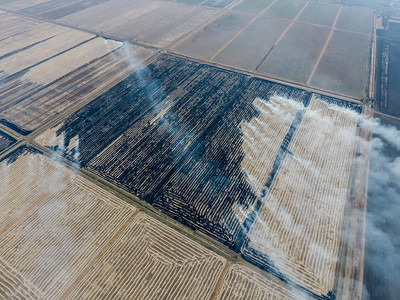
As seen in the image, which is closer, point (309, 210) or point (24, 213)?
point (309, 210)

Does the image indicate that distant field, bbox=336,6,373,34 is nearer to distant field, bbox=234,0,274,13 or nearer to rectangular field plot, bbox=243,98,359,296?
distant field, bbox=234,0,274,13

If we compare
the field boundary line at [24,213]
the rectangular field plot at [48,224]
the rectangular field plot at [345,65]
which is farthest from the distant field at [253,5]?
the field boundary line at [24,213]

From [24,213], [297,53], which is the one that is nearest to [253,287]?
[24,213]

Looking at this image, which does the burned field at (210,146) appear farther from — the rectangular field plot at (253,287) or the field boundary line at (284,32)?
the field boundary line at (284,32)

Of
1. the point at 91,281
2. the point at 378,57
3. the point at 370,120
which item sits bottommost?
the point at 91,281

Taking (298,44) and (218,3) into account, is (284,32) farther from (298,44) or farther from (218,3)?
(218,3)

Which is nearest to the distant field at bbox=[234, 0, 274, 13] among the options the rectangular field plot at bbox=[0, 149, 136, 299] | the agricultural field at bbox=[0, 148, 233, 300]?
the rectangular field plot at bbox=[0, 149, 136, 299]

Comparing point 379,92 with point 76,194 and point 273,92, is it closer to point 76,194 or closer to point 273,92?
point 273,92

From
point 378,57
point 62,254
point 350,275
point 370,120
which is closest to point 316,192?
point 350,275
